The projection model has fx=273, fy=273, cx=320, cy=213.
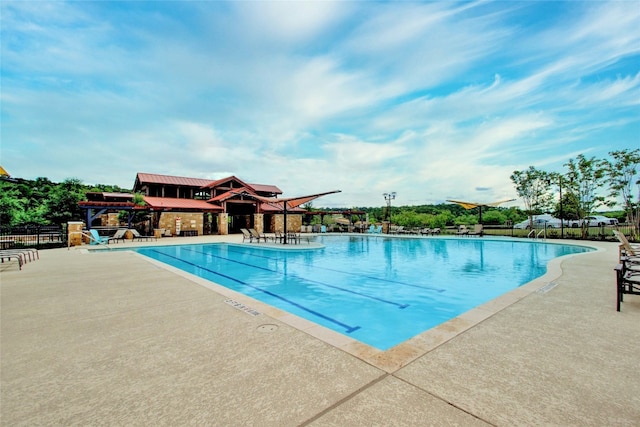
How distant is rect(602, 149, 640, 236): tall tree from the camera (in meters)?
15.9

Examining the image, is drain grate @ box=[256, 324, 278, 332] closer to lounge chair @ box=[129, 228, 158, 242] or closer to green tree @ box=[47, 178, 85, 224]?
lounge chair @ box=[129, 228, 158, 242]

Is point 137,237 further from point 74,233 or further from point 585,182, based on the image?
point 585,182

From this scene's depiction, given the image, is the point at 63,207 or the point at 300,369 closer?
the point at 300,369

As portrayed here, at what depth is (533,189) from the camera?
23922 millimetres

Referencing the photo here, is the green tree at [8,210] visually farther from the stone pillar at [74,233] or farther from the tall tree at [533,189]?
the tall tree at [533,189]

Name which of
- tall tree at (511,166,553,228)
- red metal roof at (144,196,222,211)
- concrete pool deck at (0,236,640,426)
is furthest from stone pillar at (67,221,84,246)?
tall tree at (511,166,553,228)

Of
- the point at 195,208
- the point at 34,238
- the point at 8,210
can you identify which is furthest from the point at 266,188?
the point at 8,210

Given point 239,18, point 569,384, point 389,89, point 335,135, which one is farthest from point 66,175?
point 569,384

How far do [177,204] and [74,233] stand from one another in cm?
825

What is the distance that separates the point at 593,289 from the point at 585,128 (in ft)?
54.3

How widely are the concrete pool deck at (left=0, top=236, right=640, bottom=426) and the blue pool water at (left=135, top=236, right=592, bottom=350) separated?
60.7 inches

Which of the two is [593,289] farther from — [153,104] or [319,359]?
[153,104]

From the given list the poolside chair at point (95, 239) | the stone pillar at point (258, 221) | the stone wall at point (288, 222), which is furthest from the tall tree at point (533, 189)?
the poolside chair at point (95, 239)

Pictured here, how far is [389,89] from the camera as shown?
547 inches
